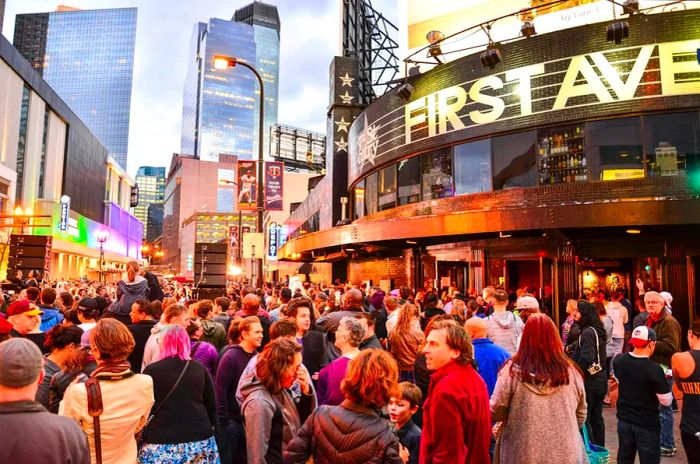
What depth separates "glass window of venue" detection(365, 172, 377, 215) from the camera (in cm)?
2184

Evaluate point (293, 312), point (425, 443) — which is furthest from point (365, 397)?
point (293, 312)

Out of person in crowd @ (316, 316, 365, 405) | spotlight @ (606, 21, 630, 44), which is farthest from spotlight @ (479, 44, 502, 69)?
person in crowd @ (316, 316, 365, 405)

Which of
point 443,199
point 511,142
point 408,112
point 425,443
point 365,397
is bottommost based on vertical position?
point 425,443

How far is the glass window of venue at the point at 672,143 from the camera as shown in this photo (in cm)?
1325

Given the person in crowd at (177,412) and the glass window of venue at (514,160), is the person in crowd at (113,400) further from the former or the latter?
the glass window of venue at (514,160)

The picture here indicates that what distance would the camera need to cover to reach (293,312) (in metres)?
6.21

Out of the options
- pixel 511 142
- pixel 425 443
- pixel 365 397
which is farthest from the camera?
pixel 511 142

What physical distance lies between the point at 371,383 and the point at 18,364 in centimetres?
184

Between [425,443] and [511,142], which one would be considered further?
[511,142]

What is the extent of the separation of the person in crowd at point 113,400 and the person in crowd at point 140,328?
7.87 ft

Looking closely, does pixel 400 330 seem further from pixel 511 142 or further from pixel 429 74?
pixel 429 74

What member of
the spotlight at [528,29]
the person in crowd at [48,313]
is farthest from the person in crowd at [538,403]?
the spotlight at [528,29]

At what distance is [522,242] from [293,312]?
11.7 metres

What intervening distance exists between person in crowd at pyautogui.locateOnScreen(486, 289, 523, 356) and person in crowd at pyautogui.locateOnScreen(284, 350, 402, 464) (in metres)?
4.41
